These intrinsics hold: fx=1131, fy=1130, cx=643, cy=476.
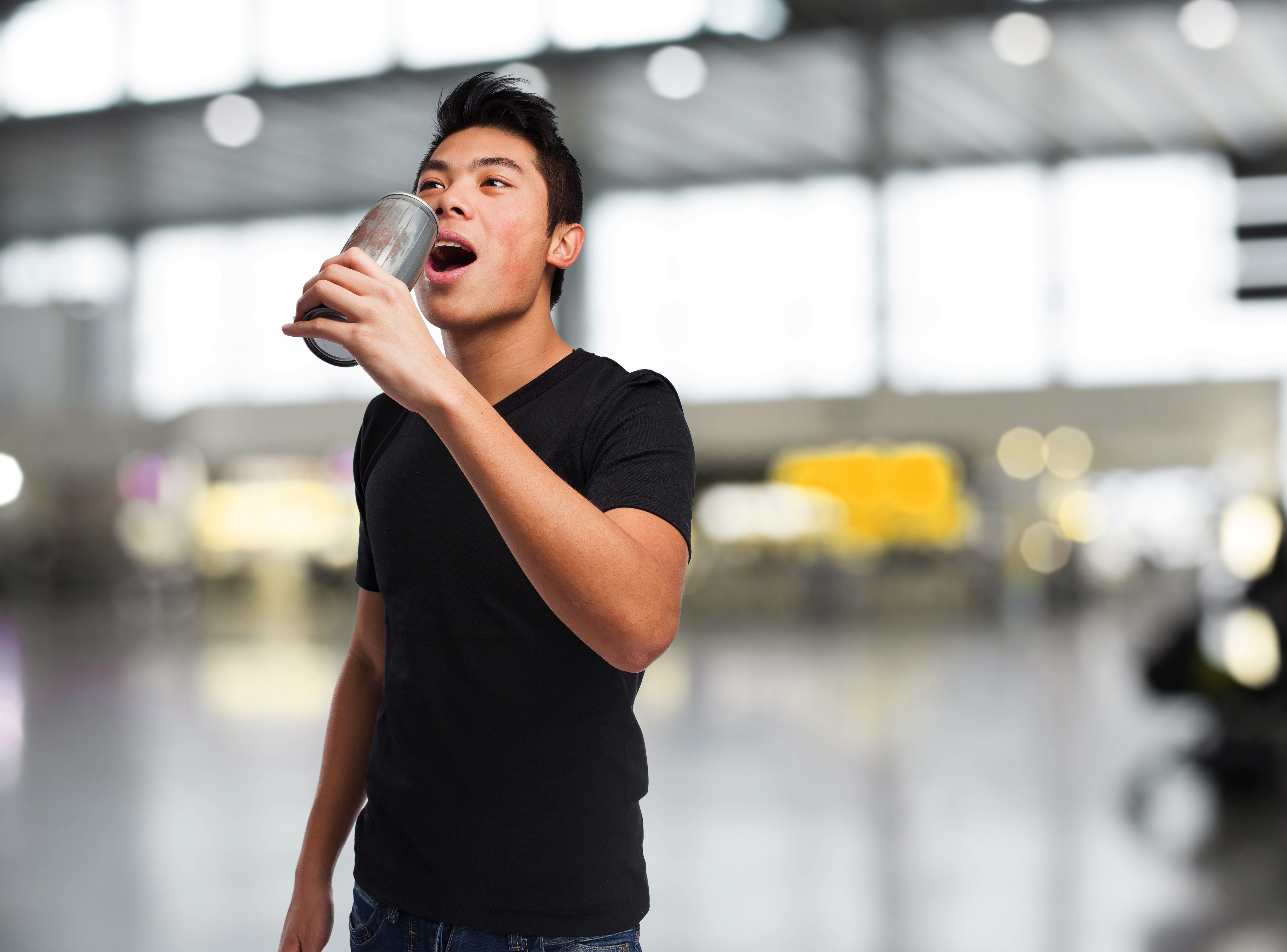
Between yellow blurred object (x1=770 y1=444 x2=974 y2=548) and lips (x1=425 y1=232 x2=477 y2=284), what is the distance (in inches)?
654

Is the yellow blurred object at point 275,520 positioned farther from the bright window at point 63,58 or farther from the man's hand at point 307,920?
the man's hand at point 307,920

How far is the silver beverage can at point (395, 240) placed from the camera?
3.36 feet

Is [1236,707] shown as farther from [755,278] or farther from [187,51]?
[187,51]

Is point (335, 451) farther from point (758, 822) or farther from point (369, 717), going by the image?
point (369, 717)

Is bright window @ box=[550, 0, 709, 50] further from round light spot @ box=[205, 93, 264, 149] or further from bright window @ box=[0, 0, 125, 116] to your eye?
bright window @ box=[0, 0, 125, 116]

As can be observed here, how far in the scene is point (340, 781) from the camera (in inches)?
53.9

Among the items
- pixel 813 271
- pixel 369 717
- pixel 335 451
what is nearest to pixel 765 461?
pixel 813 271

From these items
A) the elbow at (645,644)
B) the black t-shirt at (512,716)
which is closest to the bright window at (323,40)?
the black t-shirt at (512,716)

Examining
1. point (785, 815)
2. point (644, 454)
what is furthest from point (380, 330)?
point (785, 815)

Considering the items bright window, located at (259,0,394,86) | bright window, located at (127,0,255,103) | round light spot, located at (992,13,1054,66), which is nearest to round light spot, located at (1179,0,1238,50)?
round light spot, located at (992,13,1054,66)

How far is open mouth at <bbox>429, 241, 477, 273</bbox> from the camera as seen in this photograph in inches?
45.8

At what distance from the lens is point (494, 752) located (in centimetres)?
113

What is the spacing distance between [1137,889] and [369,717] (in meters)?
3.70

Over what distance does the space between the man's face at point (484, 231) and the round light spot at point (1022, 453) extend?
18.2 metres
